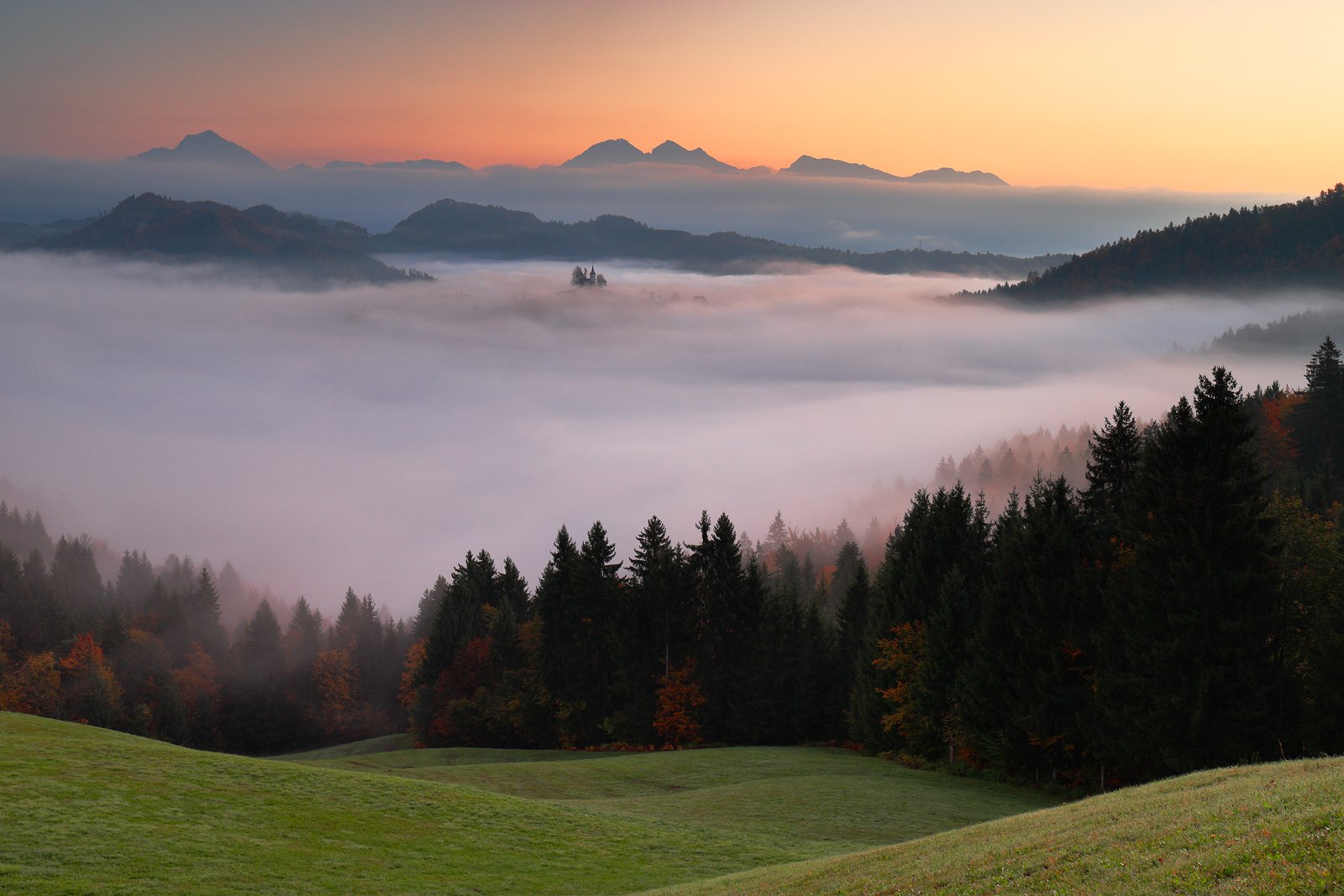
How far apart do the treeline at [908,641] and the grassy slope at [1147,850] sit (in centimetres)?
1959

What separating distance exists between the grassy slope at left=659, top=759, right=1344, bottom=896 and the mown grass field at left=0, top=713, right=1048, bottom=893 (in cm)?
675

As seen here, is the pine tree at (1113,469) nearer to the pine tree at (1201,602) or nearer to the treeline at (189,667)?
the pine tree at (1201,602)

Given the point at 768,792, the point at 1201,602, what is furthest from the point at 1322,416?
the point at 768,792

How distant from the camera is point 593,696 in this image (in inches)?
3378

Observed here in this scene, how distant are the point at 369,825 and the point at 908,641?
4008 cm

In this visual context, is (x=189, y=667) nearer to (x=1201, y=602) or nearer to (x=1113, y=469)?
(x=1113, y=469)

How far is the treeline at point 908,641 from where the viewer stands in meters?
44.7

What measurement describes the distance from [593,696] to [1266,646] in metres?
53.4

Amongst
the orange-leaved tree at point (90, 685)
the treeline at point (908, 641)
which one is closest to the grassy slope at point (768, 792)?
the treeline at point (908, 641)

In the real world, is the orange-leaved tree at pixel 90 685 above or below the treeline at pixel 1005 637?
below

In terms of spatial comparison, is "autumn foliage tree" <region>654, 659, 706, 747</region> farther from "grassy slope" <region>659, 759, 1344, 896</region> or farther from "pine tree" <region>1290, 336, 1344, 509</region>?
"pine tree" <region>1290, 336, 1344, 509</region>

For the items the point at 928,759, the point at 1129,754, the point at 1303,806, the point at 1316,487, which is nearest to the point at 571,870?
the point at 1303,806

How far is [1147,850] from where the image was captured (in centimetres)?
1773

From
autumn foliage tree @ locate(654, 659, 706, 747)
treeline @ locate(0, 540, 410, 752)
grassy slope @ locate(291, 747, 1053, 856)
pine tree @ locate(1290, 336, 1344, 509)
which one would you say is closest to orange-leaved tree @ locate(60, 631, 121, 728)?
treeline @ locate(0, 540, 410, 752)
